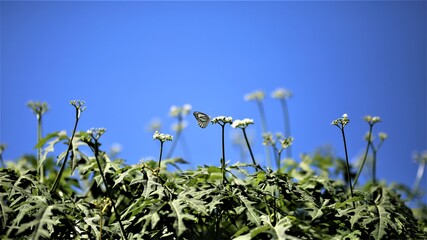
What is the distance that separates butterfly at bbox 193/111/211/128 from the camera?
3469mm

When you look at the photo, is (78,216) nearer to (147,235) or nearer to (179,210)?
(147,235)

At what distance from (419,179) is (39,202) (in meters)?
5.09

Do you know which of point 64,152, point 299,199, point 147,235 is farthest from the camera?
point 64,152

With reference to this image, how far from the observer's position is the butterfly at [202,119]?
3.47m

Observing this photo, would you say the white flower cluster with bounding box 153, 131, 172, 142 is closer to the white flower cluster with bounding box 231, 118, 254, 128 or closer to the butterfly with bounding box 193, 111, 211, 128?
the butterfly with bounding box 193, 111, 211, 128

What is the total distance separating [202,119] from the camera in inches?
138

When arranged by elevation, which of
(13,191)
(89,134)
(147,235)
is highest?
(89,134)

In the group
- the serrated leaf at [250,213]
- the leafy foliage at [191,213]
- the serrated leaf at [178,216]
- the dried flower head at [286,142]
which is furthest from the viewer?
the dried flower head at [286,142]

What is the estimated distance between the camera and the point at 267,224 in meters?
2.80

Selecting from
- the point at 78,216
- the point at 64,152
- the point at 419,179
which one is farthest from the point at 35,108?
the point at 419,179

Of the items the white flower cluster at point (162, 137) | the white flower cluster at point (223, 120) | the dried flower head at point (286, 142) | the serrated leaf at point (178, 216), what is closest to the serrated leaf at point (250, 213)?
the serrated leaf at point (178, 216)

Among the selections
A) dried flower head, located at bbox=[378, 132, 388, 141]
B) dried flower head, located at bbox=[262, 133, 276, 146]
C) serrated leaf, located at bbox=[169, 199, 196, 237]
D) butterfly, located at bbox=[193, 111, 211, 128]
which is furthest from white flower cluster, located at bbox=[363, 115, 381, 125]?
serrated leaf, located at bbox=[169, 199, 196, 237]

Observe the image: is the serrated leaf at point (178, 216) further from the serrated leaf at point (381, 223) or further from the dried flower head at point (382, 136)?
the dried flower head at point (382, 136)

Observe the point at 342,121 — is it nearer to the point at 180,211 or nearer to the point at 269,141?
the point at 269,141
